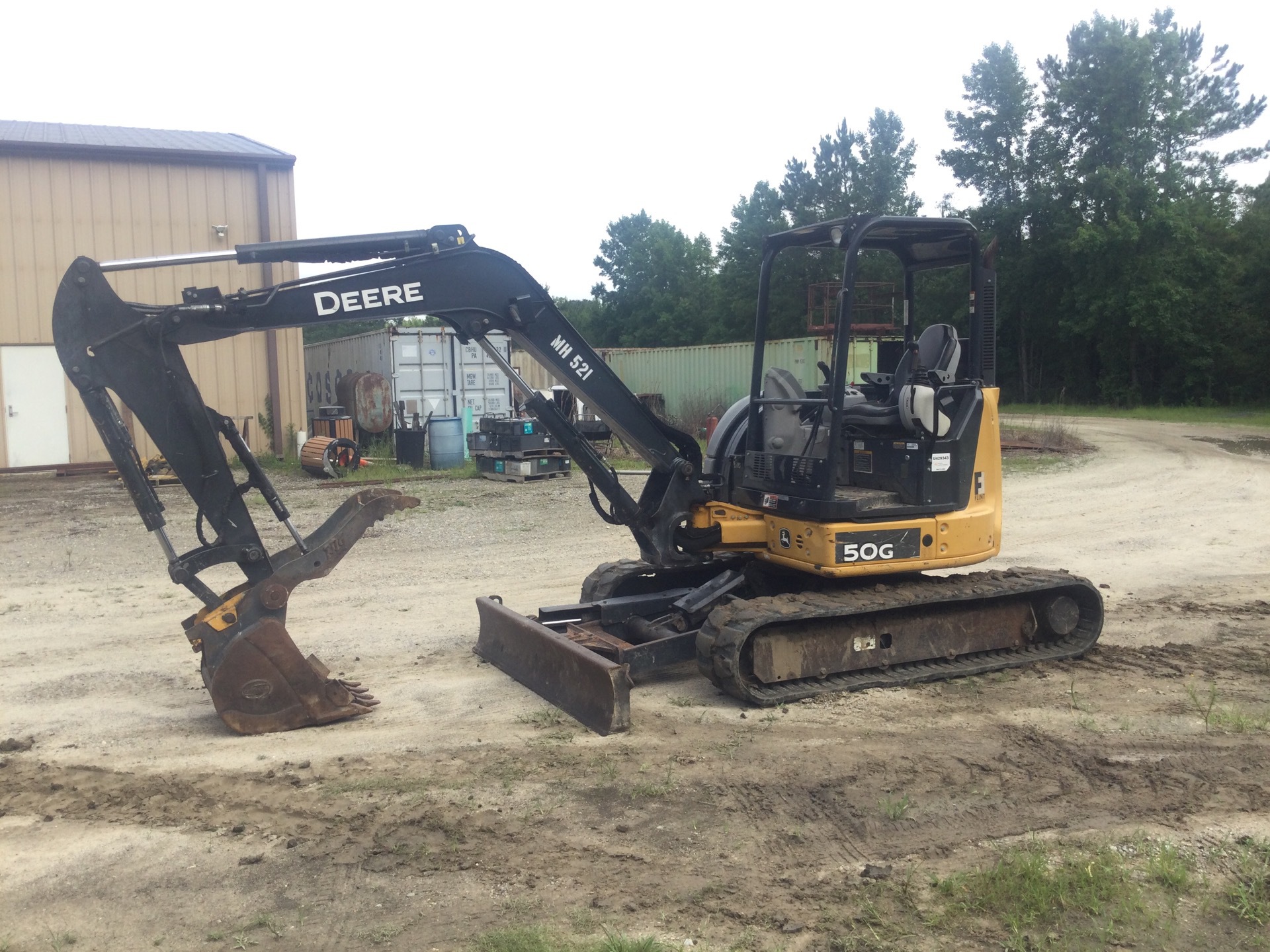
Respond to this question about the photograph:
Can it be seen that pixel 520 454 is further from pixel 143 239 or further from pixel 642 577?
pixel 642 577

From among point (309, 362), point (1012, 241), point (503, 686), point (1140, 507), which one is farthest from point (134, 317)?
point (1012, 241)

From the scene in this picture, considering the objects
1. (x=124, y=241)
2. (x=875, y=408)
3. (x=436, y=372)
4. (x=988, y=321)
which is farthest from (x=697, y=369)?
(x=875, y=408)

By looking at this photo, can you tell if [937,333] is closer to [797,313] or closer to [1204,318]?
[797,313]

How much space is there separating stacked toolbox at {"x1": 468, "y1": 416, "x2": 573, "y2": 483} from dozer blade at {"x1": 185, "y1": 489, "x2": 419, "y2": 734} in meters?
12.3

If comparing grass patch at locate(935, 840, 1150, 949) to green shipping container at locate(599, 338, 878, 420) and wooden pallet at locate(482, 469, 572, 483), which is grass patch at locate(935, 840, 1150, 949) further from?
green shipping container at locate(599, 338, 878, 420)

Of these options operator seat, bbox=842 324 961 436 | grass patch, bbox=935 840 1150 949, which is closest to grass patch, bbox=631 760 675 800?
grass patch, bbox=935 840 1150 949

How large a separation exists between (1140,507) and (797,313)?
91.2ft

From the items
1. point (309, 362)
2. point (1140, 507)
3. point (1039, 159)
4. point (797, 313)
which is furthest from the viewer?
point (1039, 159)

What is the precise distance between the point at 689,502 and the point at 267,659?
2.95 metres

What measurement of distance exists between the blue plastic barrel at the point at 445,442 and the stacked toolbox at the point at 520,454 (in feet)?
4.78

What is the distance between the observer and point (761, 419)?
762cm

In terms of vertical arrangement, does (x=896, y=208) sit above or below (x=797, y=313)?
above

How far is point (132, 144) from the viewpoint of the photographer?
2162 cm

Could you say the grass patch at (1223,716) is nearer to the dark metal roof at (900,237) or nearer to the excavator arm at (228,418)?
the dark metal roof at (900,237)
